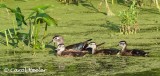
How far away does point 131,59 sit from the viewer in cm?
1016

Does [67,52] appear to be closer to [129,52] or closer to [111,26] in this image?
[129,52]

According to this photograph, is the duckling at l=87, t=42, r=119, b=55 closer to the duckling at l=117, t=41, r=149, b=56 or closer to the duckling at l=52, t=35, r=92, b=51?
the duckling at l=117, t=41, r=149, b=56

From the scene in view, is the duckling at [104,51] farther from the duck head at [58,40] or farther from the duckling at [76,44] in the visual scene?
the duck head at [58,40]

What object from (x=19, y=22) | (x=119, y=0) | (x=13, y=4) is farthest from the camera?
(x=119, y=0)

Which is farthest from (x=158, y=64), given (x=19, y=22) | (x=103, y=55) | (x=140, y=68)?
(x=19, y=22)

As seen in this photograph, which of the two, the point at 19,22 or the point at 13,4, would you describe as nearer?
the point at 19,22

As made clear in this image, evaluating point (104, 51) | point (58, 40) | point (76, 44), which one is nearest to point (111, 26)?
point (58, 40)

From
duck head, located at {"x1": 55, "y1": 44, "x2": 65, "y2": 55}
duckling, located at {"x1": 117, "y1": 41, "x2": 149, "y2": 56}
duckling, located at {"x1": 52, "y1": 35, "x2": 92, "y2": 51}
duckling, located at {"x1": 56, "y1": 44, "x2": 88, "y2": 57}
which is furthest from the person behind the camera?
duckling, located at {"x1": 52, "y1": 35, "x2": 92, "y2": 51}

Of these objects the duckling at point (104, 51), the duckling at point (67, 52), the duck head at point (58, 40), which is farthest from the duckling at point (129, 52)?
the duck head at point (58, 40)

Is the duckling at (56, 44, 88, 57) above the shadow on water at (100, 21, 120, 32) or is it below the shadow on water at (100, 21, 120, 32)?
above

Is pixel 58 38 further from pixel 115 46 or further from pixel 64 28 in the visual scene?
pixel 64 28

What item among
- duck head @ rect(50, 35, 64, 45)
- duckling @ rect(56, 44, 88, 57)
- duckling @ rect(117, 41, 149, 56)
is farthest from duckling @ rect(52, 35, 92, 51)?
duckling @ rect(117, 41, 149, 56)

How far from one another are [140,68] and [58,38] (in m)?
2.49

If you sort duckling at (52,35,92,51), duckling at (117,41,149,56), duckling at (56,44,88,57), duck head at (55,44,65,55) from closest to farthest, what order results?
duckling at (117,41,149,56)
duckling at (56,44,88,57)
duck head at (55,44,65,55)
duckling at (52,35,92,51)
